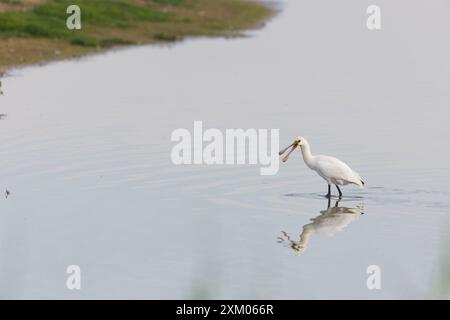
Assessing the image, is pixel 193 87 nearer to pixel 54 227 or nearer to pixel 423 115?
pixel 423 115

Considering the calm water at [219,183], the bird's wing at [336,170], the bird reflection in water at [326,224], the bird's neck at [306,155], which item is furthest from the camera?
the bird's neck at [306,155]

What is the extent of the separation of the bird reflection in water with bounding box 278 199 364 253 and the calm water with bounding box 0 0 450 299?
0.07 ft

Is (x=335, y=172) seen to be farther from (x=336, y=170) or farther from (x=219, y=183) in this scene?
(x=219, y=183)

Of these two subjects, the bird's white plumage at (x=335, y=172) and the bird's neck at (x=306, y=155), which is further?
the bird's neck at (x=306, y=155)

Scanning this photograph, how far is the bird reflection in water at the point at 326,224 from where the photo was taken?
1325 centimetres

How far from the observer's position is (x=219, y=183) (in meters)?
16.2

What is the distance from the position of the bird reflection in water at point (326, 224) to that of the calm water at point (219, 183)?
0.02 m

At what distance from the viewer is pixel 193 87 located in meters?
25.7

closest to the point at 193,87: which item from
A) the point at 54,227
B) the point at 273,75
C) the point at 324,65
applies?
the point at 273,75

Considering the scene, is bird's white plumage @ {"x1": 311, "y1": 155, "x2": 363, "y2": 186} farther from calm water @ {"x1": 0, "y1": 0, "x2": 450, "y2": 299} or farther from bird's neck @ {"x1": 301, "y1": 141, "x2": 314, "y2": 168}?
calm water @ {"x1": 0, "y1": 0, "x2": 450, "y2": 299}

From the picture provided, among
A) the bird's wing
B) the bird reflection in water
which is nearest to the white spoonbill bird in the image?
the bird's wing

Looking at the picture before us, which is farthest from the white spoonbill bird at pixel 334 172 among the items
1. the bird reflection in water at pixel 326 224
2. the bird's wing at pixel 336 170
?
the bird reflection in water at pixel 326 224

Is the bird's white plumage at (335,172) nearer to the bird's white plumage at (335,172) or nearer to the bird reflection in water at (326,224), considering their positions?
the bird's white plumage at (335,172)

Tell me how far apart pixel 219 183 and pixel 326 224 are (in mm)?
2378
